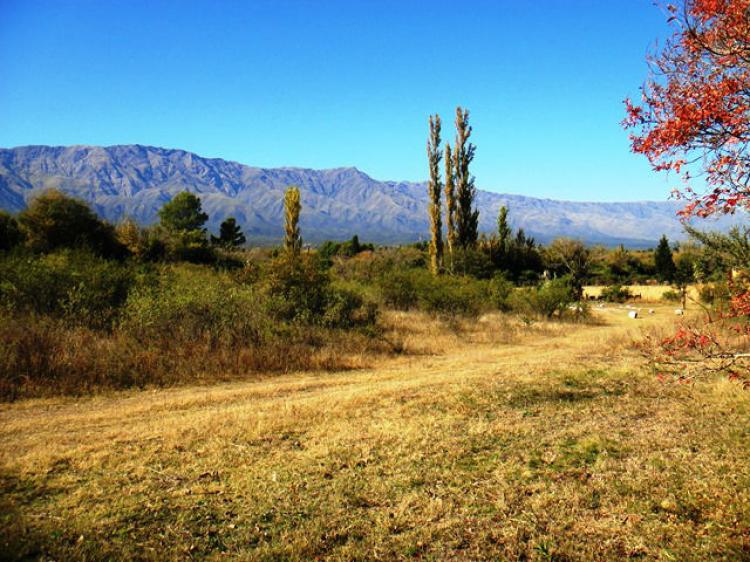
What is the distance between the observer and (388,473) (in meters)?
5.68

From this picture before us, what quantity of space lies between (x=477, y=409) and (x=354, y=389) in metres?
2.63

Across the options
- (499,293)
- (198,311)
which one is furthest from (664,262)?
(198,311)

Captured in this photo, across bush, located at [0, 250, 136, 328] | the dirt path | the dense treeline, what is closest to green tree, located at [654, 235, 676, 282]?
the dense treeline

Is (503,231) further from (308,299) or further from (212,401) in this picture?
(212,401)

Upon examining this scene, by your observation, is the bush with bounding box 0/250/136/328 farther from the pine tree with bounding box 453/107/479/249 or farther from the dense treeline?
the pine tree with bounding box 453/107/479/249

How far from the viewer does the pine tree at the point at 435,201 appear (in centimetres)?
3095

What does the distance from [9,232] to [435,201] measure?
78.0 ft

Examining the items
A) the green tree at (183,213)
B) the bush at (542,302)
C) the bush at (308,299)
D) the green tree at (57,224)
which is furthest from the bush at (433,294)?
the green tree at (183,213)

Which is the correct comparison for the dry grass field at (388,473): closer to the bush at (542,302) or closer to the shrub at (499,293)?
the shrub at (499,293)

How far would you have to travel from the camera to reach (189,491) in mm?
5164

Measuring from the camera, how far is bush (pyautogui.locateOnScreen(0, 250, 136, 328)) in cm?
1227

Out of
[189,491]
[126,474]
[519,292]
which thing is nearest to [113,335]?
[126,474]

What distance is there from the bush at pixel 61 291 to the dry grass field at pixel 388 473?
13.5 ft

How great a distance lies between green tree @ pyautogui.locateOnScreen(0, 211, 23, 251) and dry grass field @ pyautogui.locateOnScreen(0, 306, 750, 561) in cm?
2193
